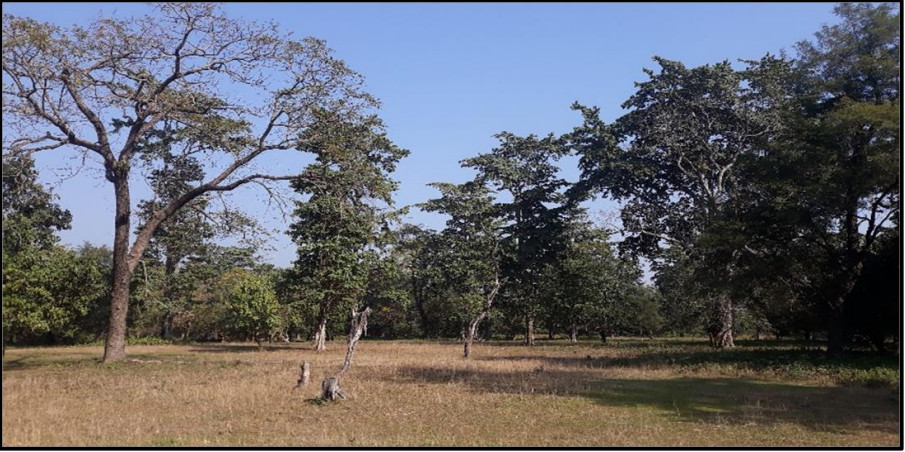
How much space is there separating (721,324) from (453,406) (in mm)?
30539

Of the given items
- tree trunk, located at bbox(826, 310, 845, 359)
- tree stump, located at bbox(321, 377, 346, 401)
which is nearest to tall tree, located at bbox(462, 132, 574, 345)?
tree trunk, located at bbox(826, 310, 845, 359)

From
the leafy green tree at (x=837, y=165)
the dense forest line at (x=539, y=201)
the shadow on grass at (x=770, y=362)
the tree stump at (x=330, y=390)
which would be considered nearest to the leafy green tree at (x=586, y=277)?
the dense forest line at (x=539, y=201)

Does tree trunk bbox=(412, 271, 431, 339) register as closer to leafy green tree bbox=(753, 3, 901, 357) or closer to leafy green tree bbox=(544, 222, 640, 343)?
leafy green tree bbox=(544, 222, 640, 343)

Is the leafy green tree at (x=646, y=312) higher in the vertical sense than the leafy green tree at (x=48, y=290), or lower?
lower

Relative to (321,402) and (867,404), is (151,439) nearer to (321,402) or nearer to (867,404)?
(321,402)

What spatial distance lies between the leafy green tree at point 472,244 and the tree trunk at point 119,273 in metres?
16.7

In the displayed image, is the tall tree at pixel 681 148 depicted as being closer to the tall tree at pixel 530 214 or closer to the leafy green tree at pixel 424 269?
the tall tree at pixel 530 214

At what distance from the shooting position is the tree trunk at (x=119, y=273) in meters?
22.9

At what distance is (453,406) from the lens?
13.9m

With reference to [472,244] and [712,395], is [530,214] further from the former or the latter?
[712,395]

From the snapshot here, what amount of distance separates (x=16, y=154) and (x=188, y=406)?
999 centimetres

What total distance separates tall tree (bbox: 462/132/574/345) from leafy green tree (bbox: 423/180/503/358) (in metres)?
2.92

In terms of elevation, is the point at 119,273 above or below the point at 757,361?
above

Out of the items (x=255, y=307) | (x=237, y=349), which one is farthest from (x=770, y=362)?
(x=237, y=349)
